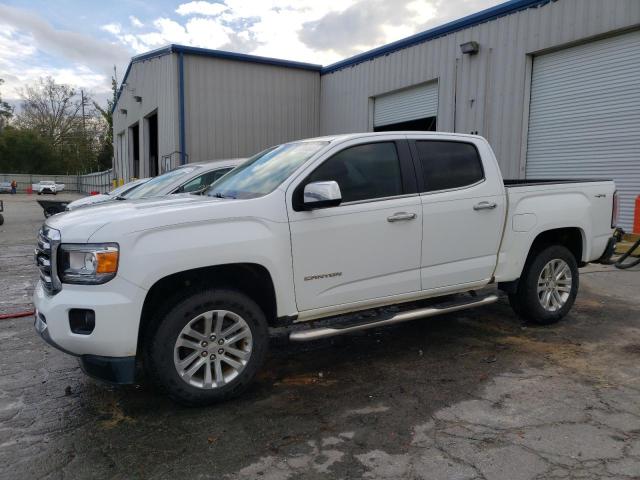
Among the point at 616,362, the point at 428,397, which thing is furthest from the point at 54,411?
the point at 616,362

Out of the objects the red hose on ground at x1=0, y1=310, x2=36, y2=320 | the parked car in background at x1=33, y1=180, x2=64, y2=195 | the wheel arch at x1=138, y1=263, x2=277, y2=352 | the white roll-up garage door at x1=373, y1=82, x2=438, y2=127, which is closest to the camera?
the wheel arch at x1=138, y1=263, x2=277, y2=352

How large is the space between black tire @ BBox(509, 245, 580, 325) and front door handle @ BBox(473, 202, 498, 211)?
0.91m

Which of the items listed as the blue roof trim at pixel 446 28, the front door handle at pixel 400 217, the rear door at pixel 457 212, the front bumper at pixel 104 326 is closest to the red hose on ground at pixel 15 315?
the front bumper at pixel 104 326

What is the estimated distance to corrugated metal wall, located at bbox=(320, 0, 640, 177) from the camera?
10.4 m

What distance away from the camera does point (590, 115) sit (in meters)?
10.8

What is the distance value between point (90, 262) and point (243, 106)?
15.4 m

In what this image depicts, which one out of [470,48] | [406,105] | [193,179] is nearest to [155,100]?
[406,105]

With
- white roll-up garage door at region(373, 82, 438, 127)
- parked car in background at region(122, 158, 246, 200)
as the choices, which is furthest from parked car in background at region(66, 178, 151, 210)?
white roll-up garage door at region(373, 82, 438, 127)

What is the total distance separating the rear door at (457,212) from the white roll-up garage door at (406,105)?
986 centimetres

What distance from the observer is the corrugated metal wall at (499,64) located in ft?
34.2

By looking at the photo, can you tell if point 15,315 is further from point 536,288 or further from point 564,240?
point 564,240

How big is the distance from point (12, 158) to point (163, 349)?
73507 mm

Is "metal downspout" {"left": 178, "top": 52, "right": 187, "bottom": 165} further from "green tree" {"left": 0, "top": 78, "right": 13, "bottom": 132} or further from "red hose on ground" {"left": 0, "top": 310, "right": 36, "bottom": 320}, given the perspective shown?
"green tree" {"left": 0, "top": 78, "right": 13, "bottom": 132}

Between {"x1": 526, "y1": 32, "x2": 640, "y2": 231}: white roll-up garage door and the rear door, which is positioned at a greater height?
{"x1": 526, "y1": 32, "x2": 640, "y2": 231}: white roll-up garage door
